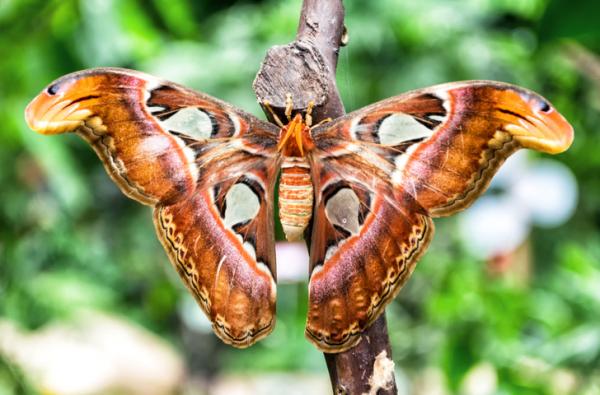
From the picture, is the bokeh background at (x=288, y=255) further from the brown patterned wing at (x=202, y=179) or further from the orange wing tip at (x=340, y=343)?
the orange wing tip at (x=340, y=343)

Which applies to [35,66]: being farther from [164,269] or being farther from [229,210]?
[164,269]

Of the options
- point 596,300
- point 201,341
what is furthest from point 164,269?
point 596,300

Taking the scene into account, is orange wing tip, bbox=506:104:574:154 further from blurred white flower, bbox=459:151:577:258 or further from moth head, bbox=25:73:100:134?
blurred white flower, bbox=459:151:577:258

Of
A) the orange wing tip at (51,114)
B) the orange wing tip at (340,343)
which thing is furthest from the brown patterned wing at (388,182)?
the orange wing tip at (51,114)

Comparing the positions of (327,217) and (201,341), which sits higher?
(327,217)

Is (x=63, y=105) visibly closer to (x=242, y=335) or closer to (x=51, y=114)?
(x=51, y=114)

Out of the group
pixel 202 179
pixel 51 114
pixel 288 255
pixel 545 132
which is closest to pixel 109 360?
pixel 288 255

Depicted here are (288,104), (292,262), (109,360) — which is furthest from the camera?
(109,360)
